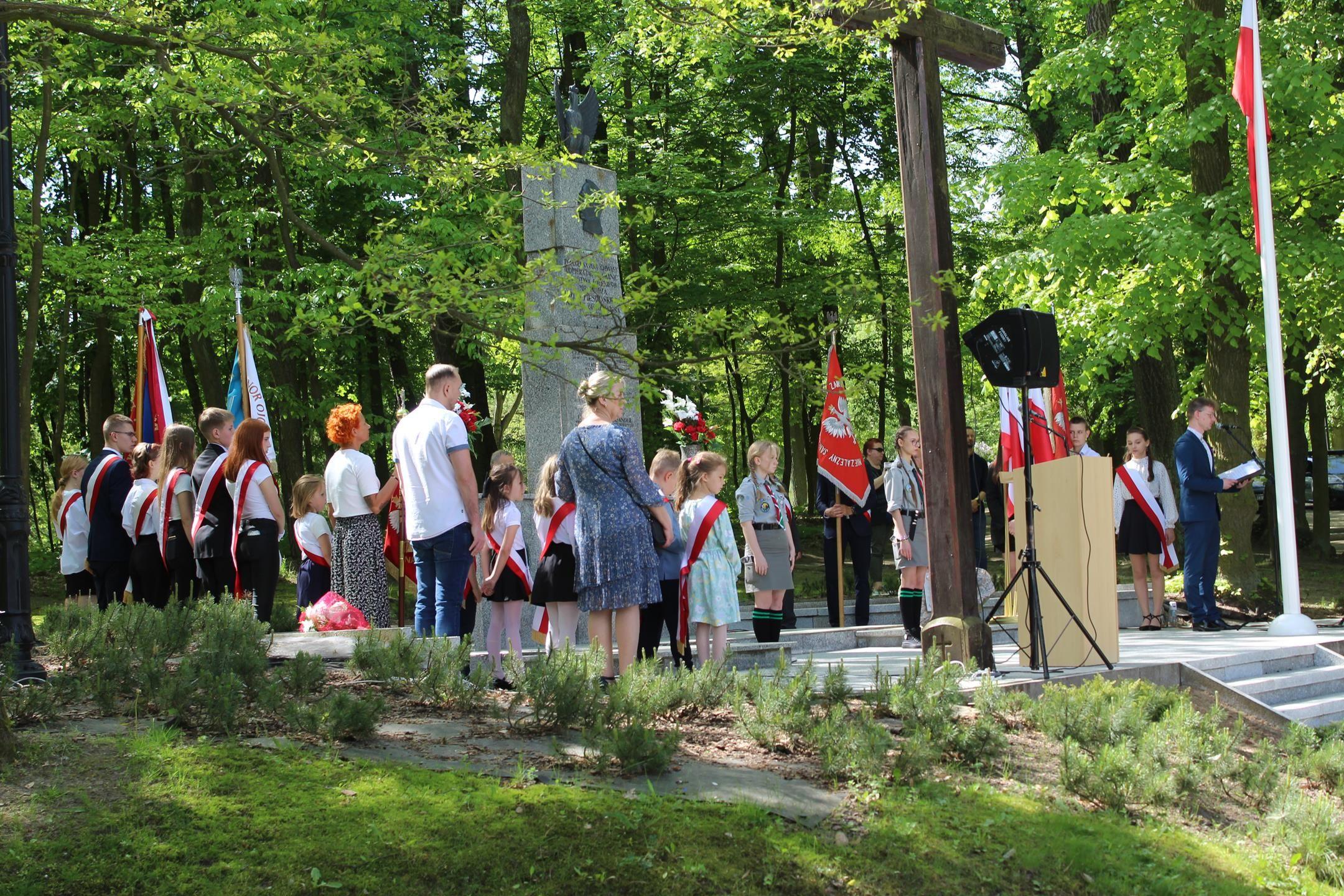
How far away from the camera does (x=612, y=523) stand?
7.14 m

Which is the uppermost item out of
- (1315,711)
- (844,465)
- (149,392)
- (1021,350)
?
(149,392)

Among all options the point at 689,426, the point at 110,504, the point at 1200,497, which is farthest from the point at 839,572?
the point at 110,504

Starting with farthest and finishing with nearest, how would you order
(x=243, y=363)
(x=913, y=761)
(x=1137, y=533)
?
1. (x=243, y=363)
2. (x=1137, y=533)
3. (x=913, y=761)

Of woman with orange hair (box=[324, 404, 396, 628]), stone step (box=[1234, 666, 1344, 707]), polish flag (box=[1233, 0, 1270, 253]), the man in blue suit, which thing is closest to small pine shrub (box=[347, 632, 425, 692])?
woman with orange hair (box=[324, 404, 396, 628])

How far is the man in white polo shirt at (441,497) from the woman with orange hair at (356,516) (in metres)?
1.69

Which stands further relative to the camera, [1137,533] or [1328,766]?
[1137,533]

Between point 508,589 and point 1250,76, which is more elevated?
point 1250,76

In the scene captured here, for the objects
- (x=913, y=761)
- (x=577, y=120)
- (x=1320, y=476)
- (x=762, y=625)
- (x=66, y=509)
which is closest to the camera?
(x=913, y=761)

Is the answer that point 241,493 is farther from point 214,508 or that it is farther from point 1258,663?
point 1258,663

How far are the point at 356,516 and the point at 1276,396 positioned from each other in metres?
8.30

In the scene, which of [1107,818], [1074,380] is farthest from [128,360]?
[1107,818]

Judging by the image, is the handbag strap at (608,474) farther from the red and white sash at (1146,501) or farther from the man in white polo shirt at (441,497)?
the red and white sash at (1146,501)

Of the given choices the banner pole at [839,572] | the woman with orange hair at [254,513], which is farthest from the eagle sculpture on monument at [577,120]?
the woman with orange hair at [254,513]

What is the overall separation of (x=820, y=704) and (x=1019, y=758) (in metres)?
1.07
